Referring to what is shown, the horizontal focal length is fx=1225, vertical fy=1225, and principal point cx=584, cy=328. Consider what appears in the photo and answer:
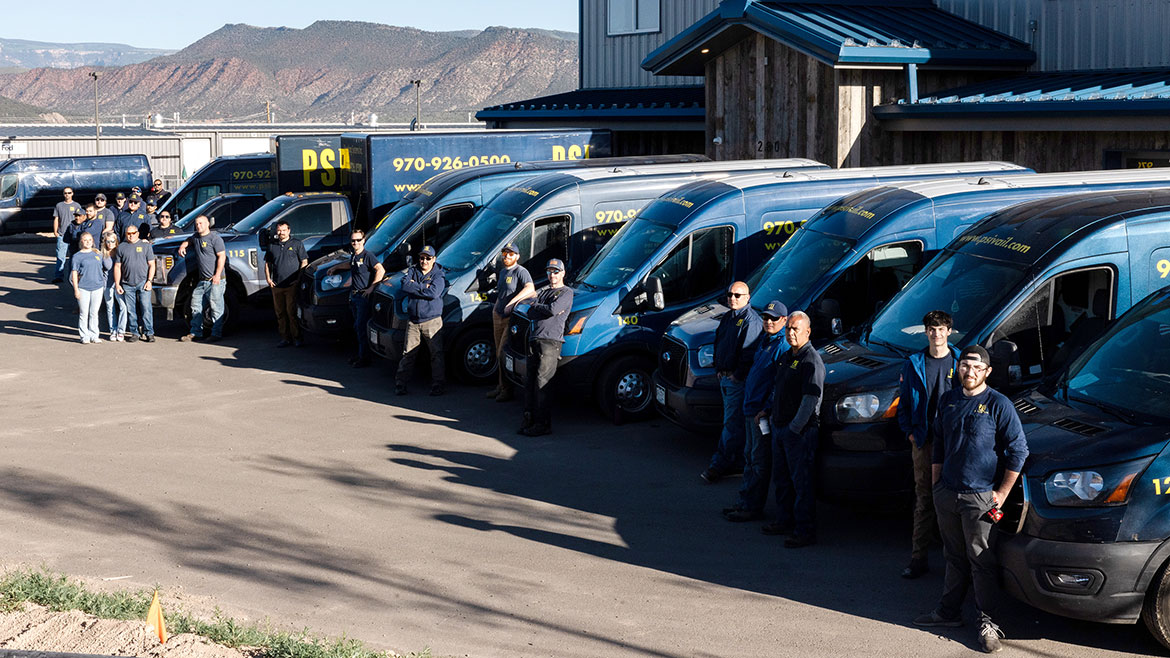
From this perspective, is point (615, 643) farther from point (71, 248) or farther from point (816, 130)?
point (71, 248)

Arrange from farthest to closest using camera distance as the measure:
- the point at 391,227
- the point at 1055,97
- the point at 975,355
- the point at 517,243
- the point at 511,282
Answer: the point at 391,227 → the point at 1055,97 → the point at 517,243 → the point at 511,282 → the point at 975,355

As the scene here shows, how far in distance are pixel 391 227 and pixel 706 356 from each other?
22.1 feet

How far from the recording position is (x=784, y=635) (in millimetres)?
→ 6988

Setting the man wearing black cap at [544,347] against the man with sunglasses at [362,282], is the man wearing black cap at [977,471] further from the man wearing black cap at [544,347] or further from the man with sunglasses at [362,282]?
the man with sunglasses at [362,282]

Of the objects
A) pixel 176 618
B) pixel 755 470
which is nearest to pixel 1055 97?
pixel 755 470

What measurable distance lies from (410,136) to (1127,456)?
13946mm

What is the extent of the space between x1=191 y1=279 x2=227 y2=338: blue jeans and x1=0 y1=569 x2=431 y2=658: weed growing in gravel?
9.92 m

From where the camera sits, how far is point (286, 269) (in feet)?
55.0

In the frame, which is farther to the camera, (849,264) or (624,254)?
(624,254)

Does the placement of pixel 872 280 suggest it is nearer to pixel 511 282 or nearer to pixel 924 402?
pixel 924 402

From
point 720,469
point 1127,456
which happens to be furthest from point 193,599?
point 1127,456

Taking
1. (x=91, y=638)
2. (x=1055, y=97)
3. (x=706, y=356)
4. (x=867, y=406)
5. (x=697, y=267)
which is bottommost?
(x=91, y=638)

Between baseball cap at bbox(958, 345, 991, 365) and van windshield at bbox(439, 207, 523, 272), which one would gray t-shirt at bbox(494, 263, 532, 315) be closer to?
van windshield at bbox(439, 207, 523, 272)

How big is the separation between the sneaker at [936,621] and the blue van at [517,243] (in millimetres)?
7827
